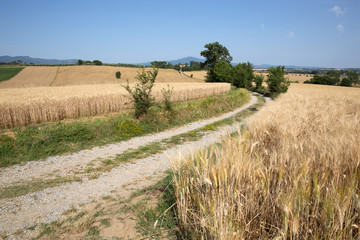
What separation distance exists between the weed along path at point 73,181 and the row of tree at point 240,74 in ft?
91.8

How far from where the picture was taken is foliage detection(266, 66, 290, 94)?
3023 centimetres

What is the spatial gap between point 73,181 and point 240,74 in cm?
4395

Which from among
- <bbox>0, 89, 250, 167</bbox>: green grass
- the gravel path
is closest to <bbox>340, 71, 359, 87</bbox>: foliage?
<bbox>0, 89, 250, 167</bbox>: green grass

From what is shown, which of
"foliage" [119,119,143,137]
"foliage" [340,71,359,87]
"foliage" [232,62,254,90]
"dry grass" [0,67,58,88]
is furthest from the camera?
"foliage" [340,71,359,87]

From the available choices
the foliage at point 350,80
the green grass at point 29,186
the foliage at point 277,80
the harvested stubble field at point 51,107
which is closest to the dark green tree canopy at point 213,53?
the foliage at point 277,80

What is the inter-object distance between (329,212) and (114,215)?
3.32 metres

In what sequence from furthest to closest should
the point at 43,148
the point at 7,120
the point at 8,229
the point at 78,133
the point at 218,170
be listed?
the point at 7,120 → the point at 78,133 → the point at 43,148 → the point at 8,229 → the point at 218,170

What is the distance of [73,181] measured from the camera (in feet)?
17.7

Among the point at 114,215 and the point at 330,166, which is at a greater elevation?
the point at 330,166

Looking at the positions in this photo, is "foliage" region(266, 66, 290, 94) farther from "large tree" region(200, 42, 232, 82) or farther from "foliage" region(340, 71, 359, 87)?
Answer: "foliage" region(340, 71, 359, 87)

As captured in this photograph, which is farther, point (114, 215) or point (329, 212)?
point (114, 215)

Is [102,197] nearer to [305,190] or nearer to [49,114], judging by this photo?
[305,190]

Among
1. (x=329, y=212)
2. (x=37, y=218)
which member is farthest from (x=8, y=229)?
(x=329, y=212)

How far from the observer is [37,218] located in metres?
3.80
